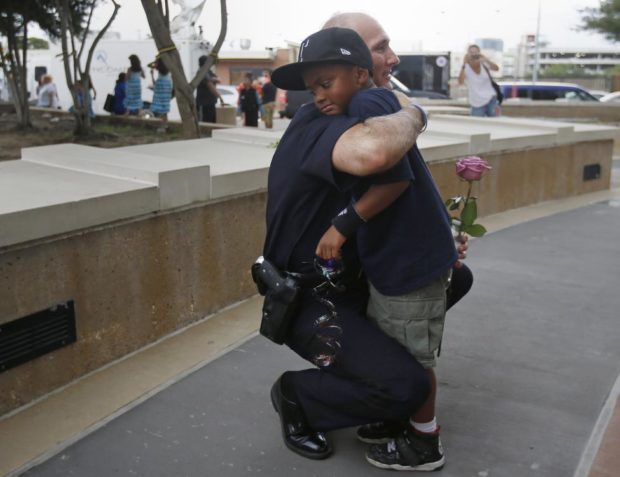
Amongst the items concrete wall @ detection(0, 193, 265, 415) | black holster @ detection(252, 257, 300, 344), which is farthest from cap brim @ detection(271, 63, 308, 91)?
concrete wall @ detection(0, 193, 265, 415)

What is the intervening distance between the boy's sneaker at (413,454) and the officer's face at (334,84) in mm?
1291

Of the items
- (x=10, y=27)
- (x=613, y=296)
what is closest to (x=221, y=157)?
(x=613, y=296)

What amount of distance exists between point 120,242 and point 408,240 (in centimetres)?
180

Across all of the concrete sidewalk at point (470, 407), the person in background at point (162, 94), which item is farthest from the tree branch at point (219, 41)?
the concrete sidewalk at point (470, 407)

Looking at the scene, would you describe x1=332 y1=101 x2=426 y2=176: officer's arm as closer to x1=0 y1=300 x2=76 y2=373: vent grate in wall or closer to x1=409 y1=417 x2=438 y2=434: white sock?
x1=409 y1=417 x2=438 y2=434: white sock

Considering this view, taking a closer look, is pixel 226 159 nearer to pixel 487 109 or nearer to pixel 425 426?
pixel 425 426

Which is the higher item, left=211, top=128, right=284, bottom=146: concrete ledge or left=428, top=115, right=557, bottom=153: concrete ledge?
left=211, top=128, right=284, bottom=146: concrete ledge

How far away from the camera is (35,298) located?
12.0 feet

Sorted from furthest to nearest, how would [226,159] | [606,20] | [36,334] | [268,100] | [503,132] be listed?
[606,20] < [268,100] < [503,132] < [226,159] < [36,334]

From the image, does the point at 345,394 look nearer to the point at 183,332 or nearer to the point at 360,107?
the point at 360,107

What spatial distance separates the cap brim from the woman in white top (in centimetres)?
964

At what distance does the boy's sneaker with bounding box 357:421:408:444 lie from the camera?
328 centimetres

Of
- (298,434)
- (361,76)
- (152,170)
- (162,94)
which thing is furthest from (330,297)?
(162,94)

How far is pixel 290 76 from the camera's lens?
9.56 feet
